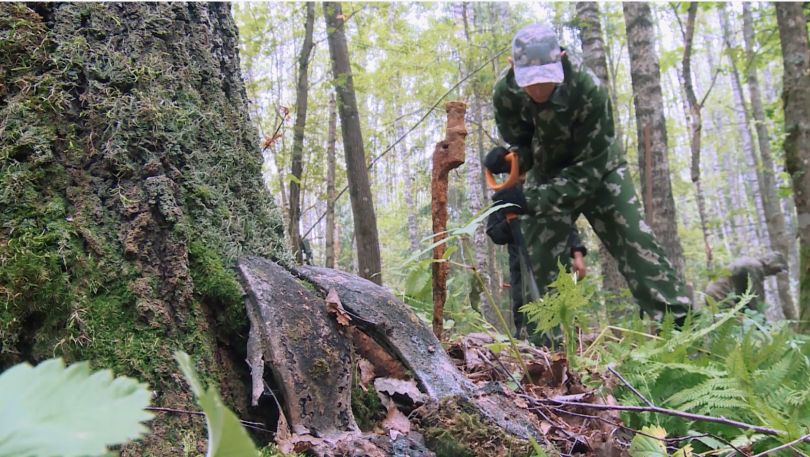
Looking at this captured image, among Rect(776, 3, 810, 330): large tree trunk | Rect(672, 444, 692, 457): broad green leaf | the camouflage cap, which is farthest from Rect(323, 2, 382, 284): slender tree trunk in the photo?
Rect(672, 444, 692, 457): broad green leaf

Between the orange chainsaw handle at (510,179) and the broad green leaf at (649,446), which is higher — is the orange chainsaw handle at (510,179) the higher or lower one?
the higher one

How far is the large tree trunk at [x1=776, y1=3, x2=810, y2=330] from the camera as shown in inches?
160

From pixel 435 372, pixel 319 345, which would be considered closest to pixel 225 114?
pixel 319 345

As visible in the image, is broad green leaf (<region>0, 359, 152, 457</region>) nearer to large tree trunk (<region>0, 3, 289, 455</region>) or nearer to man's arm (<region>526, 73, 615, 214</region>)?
large tree trunk (<region>0, 3, 289, 455</region>)

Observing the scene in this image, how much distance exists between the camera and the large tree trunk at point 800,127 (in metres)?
4.07

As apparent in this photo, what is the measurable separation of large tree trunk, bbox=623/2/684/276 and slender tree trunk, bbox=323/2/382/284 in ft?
12.0

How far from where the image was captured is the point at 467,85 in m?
13.8

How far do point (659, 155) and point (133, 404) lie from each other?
7422mm

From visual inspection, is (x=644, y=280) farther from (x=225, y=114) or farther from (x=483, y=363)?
(x=225, y=114)

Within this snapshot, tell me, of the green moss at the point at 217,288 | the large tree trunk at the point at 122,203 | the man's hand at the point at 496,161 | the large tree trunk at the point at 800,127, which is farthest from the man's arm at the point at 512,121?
the green moss at the point at 217,288

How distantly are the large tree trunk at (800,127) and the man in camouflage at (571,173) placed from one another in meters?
1.35

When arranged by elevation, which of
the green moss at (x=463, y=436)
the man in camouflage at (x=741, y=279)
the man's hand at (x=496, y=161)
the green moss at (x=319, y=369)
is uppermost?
the man's hand at (x=496, y=161)

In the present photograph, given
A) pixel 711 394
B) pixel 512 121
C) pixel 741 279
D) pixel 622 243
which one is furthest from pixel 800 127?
pixel 711 394

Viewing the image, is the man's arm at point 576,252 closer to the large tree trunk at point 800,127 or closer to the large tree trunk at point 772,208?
the large tree trunk at point 800,127
